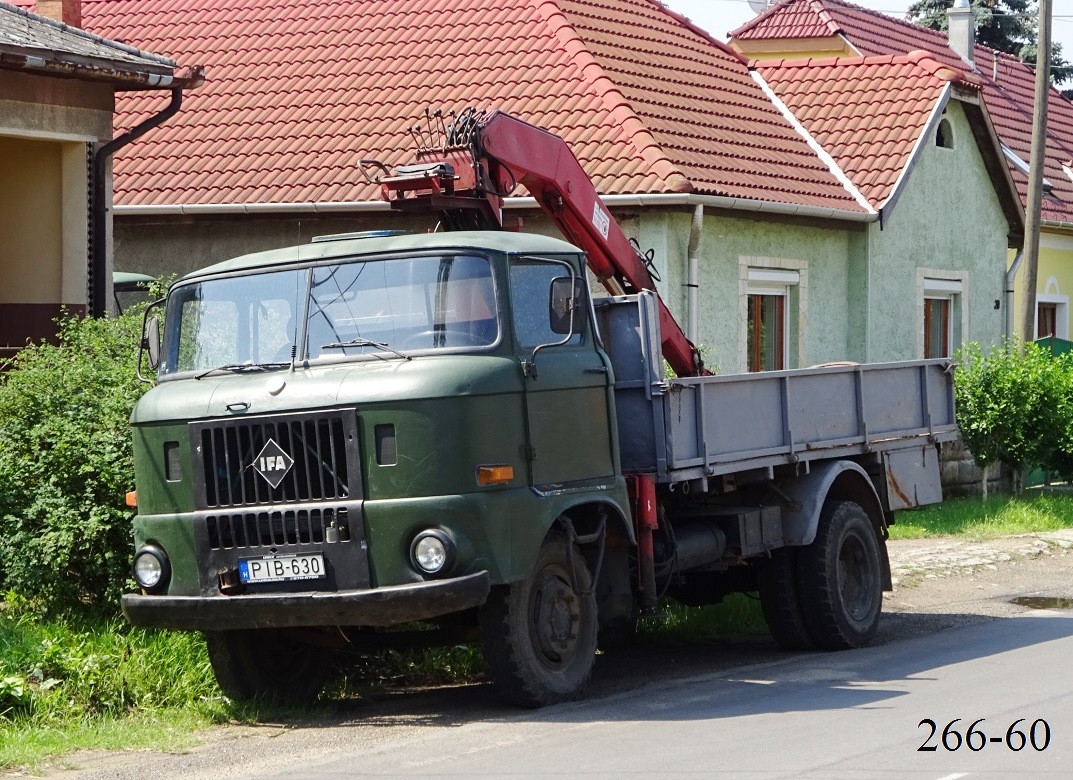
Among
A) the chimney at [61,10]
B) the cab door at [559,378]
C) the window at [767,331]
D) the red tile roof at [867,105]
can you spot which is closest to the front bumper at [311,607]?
the cab door at [559,378]

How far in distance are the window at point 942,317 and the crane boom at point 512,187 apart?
12.9 m

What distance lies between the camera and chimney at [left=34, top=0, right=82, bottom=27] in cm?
1603

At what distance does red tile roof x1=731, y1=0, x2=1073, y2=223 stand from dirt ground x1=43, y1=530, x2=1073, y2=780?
13572 millimetres

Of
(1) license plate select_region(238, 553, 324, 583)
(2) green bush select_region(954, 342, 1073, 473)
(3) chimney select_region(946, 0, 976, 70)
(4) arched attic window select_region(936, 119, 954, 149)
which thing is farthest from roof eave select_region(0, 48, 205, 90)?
(3) chimney select_region(946, 0, 976, 70)

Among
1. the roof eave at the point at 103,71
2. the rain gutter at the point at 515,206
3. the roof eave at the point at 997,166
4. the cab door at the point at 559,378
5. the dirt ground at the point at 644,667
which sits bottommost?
the dirt ground at the point at 644,667

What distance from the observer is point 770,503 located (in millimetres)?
10734

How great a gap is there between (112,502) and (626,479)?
3.05 meters

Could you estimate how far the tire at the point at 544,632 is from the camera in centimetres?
827

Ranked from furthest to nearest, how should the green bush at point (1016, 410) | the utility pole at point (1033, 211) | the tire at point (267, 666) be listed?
1. the utility pole at point (1033, 211)
2. the green bush at point (1016, 410)
3. the tire at point (267, 666)

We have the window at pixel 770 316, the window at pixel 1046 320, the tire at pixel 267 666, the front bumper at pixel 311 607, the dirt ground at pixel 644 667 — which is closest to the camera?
the dirt ground at pixel 644 667

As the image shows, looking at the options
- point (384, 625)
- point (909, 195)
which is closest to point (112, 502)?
point (384, 625)

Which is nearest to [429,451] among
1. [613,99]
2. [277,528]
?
[277,528]

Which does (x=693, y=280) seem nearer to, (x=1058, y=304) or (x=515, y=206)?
(x=515, y=206)

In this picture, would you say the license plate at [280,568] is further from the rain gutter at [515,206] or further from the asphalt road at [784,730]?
the rain gutter at [515,206]
